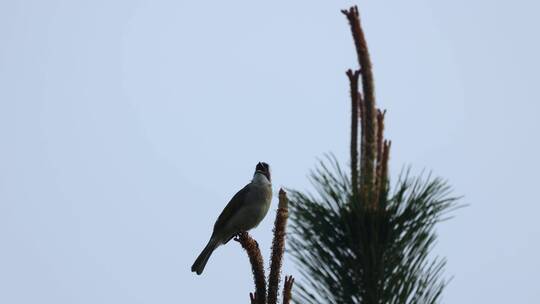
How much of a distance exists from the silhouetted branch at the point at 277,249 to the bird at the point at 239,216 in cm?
710

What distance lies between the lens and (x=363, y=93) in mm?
3072

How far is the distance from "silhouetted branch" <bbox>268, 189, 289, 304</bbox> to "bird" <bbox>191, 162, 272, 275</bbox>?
710 centimetres

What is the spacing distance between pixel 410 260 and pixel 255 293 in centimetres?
108

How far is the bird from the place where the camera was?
11.4 metres

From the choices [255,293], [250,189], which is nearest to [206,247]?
[250,189]

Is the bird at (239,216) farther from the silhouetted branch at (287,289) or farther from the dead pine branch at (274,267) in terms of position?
the silhouetted branch at (287,289)

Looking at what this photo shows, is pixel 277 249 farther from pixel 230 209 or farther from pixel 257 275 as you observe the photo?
pixel 230 209

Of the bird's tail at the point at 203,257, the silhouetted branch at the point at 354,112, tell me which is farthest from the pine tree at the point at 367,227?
the bird's tail at the point at 203,257

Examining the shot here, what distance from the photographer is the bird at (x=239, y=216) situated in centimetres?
1138

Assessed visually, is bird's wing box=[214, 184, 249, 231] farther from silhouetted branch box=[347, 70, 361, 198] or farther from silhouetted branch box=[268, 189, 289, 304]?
silhouetted branch box=[347, 70, 361, 198]

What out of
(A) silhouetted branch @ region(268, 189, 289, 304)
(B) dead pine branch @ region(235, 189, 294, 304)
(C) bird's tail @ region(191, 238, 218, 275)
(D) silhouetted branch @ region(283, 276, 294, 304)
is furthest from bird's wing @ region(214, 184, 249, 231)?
(D) silhouetted branch @ region(283, 276, 294, 304)

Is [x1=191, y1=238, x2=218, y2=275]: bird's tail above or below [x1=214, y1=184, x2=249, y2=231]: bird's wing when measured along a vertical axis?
below

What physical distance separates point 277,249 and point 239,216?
743 cm

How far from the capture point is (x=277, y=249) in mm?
4039
